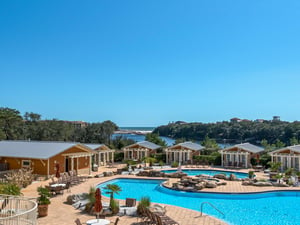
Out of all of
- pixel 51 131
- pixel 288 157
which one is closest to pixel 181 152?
pixel 288 157

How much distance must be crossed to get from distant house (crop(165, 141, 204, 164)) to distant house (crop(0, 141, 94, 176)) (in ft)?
36.1

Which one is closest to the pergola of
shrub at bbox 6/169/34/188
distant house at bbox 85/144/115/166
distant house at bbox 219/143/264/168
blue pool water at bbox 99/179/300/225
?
shrub at bbox 6/169/34/188

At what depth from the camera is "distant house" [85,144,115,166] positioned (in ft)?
108

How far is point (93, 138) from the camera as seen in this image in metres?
50.3

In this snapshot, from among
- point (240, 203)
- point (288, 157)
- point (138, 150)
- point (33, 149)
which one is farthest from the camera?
point (138, 150)

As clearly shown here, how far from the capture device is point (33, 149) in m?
25.2

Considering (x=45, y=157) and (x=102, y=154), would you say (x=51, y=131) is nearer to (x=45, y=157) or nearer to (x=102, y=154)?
(x=102, y=154)

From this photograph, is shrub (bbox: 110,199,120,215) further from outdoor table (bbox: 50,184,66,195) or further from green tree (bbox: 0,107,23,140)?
green tree (bbox: 0,107,23,140)

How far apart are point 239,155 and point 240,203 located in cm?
1611

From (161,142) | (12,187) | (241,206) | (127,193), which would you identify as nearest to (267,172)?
(241,206)

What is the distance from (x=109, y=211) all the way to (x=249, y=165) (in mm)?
22296

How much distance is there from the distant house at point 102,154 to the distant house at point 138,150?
73.5 inches

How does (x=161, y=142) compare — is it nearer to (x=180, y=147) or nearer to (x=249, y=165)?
(x=180, y=147)

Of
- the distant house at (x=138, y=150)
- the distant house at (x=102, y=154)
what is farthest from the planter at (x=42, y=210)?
the distant house at (x=138, y=150)
